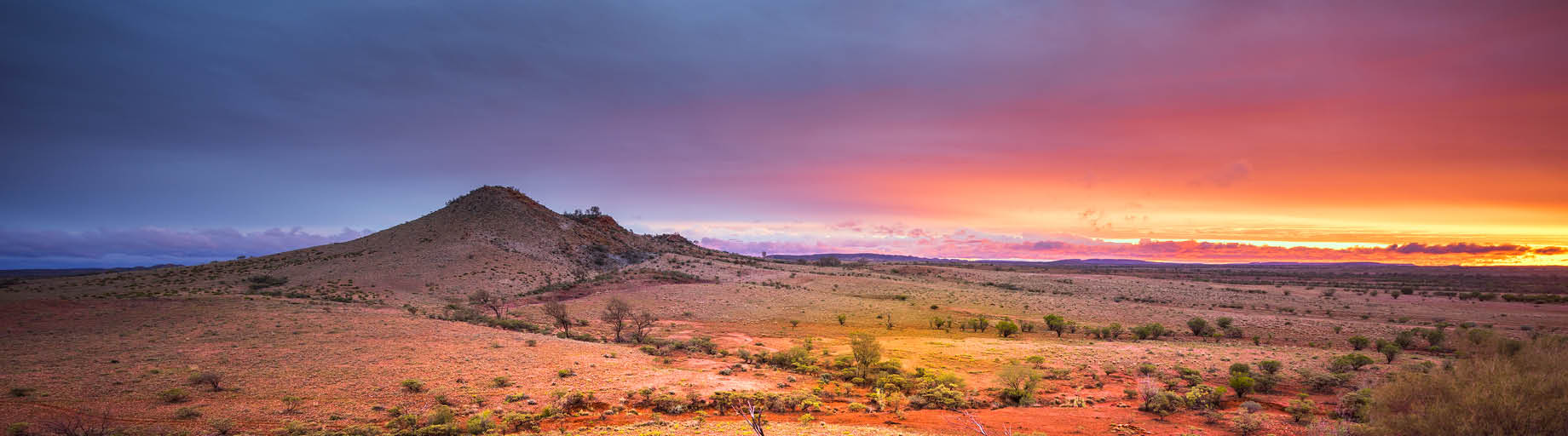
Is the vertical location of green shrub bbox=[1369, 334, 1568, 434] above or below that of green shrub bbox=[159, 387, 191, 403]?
above

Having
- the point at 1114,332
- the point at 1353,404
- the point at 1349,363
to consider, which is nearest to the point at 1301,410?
the point at 1353,404

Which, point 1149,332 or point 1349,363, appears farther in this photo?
point 1149,332

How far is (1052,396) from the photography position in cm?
2077

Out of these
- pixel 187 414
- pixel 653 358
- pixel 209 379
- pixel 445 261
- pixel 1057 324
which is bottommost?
pixel 1057 324

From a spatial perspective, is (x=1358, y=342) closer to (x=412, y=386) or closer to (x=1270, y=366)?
(x=1270, y=366)

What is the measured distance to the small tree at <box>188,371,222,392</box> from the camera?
16.4 m

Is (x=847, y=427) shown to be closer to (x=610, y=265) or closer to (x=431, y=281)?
(x=431, y=281)

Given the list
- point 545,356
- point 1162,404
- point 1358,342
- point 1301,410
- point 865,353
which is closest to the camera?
point 1301,410

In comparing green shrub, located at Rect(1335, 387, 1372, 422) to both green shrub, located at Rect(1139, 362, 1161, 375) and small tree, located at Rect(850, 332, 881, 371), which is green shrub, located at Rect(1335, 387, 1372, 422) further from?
small tree, located at Rect(850, 332, 881, 371)

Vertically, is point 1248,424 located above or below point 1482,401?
below

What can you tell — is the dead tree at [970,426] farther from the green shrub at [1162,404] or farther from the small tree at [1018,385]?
the green shrub at [1162,404]

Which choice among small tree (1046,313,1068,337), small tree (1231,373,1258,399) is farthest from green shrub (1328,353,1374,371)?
small tree (1046,313,1068,337)

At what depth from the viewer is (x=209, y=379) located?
53.9ft

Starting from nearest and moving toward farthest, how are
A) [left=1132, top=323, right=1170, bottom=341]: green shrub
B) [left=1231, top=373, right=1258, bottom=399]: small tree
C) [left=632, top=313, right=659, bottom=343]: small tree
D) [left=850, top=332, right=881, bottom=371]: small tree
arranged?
[left=1231, top=373, right=1258, bottom=399]: small tree < [left=850, top=332, right=881, bottom=371]: small tree < [left=632, top=313, right=659, bottom=343]: small tree < [left=1132, top=323, right=1170, bottom=341]: green shrub
